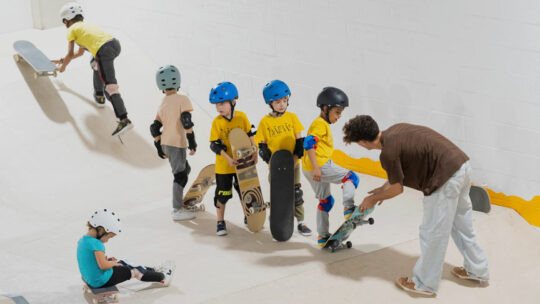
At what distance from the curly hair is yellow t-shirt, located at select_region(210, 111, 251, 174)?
4.05 ft

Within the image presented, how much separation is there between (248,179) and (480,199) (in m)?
1.88

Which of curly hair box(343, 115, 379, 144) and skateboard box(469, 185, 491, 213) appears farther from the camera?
skateboard box(469, 185, 491, 213)

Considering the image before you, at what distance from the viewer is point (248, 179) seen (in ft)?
17.7

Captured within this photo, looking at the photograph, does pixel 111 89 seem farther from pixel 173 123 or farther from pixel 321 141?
pixel 321 141

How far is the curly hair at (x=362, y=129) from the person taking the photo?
432cm

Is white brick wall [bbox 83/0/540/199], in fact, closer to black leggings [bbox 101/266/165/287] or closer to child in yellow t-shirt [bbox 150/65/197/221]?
child in yellow t-shirt [bbox 150/65/197/221]

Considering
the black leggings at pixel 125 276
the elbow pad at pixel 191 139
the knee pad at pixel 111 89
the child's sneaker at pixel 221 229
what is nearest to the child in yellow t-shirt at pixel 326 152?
the child's sneaker at pixel 221 229

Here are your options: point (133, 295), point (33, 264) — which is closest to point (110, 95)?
point (33, 264)

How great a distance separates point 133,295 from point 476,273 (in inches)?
86.9

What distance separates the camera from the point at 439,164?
170 inches

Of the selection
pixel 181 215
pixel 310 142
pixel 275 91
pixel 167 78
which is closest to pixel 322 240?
pixel 310 142

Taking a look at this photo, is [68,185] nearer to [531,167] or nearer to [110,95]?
[110,95]

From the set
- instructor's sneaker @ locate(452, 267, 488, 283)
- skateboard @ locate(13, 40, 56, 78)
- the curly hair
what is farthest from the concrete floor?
the curly hair

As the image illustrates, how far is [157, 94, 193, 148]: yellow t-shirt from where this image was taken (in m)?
5.64
